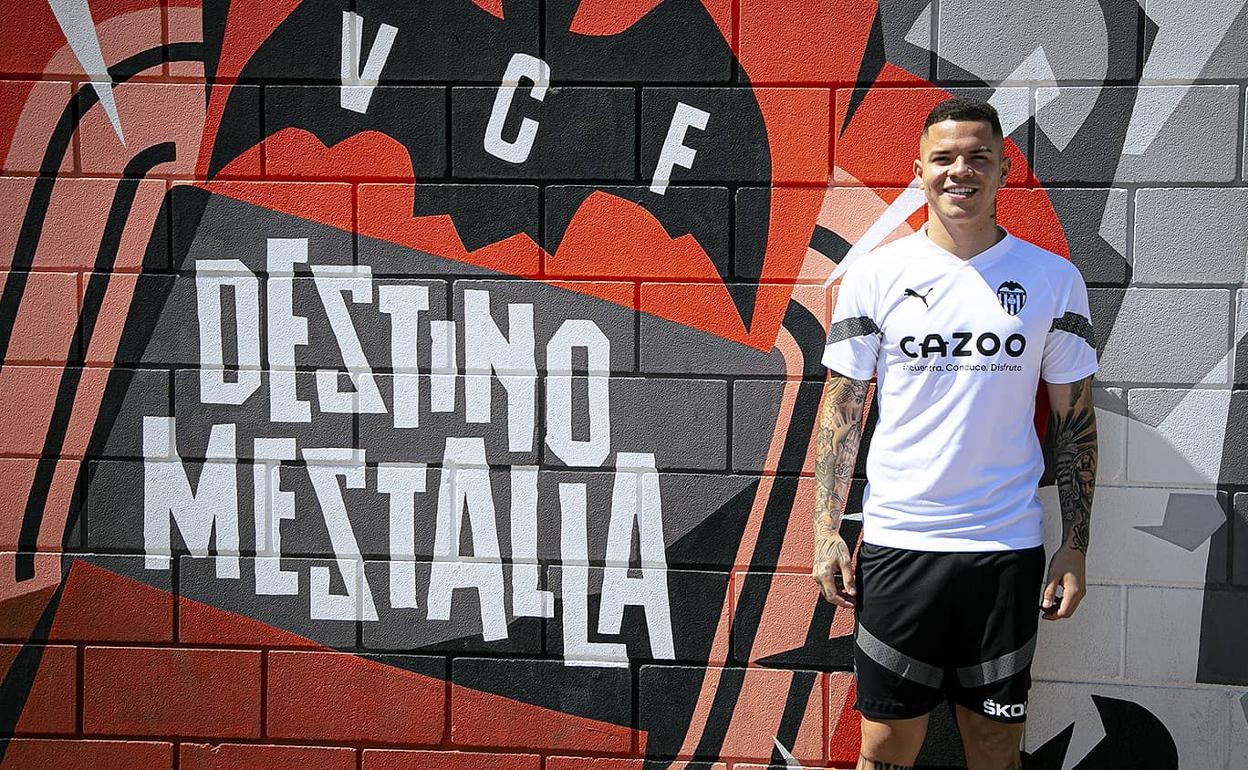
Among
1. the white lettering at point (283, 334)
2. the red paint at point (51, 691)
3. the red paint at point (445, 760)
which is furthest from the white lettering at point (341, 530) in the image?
the red paint at point (51, 691)

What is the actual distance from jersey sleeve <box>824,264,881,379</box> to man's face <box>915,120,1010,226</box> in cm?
25

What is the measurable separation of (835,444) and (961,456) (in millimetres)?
287

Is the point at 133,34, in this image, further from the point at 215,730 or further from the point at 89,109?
the point at 215,730

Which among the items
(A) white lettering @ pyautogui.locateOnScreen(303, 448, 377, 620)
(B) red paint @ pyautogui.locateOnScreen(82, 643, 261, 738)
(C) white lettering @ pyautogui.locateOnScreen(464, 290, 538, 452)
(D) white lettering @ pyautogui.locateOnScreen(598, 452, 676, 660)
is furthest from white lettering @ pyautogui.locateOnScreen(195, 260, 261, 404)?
(D) white lettering @ pyautogui.locateOnScreen(598, 452, 676, 660)

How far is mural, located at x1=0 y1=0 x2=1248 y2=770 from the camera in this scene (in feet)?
8.35

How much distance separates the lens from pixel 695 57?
2629 mm

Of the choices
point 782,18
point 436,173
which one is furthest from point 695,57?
point 436,173

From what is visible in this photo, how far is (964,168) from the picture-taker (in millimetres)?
2213

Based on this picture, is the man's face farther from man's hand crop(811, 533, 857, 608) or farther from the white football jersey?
man's hand crop(811, 533, 857, 608)

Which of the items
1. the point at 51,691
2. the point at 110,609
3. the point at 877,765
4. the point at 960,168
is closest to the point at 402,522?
the point at 110,609

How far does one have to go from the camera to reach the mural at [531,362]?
2.54m

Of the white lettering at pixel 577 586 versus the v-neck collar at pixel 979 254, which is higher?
the v-neck collar at pixel 979 254

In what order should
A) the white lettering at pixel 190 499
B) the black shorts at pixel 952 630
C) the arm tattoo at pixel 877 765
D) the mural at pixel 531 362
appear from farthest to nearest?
the white lettering at pixel 190 499 < the mural at pixel 531 362 < the arm tattoo at pixel 877 765 < the black shorts at pixel 952 630

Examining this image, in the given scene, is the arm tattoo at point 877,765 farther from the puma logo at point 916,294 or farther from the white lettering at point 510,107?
the white lettering at point 510,107
